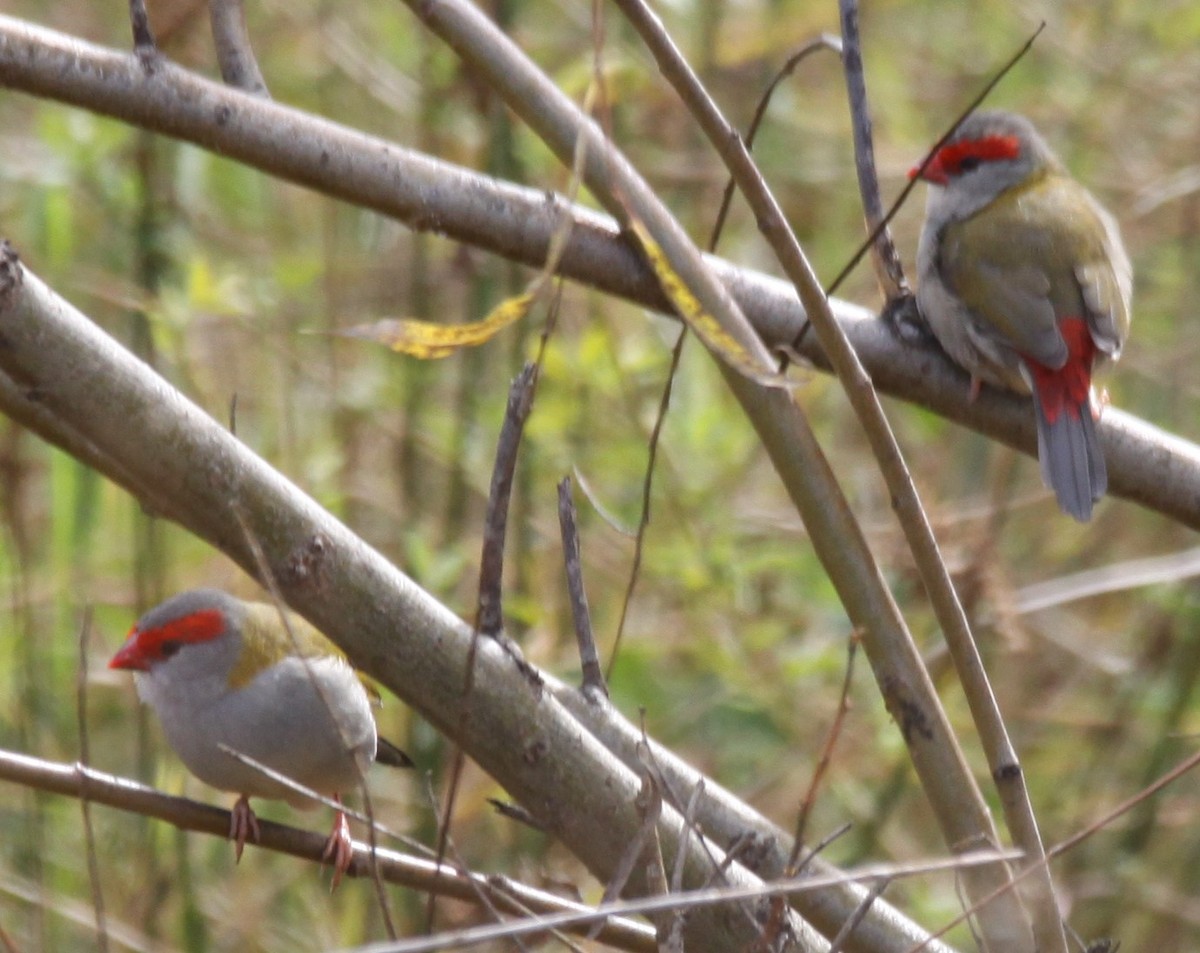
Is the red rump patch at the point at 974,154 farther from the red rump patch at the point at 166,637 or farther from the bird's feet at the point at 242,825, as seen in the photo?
the bird's feet at the point at 242,825

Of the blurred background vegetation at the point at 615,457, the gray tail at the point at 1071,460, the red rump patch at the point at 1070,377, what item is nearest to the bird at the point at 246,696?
the blurred background vegetation at the point at 615,457

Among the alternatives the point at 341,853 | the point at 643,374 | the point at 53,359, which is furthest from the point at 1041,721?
the point at 53,359

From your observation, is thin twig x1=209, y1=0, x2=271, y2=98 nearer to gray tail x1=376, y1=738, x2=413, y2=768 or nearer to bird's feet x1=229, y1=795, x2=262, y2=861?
bird's feet x1=229, y1=795, x2=262, y2=861

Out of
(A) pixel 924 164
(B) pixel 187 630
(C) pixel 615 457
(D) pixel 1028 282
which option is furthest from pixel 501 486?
(C) pixel 615 457

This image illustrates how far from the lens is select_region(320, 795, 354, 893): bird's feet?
2.78 metres

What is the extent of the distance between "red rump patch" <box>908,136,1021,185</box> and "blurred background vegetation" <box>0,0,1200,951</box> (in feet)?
1.45

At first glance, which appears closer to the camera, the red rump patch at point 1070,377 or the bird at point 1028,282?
the bird at point 1028,282

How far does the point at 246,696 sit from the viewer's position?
3.44 metres

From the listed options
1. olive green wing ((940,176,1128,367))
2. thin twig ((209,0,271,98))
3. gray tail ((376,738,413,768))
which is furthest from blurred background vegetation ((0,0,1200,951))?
thin twig ((209,0,271,98))

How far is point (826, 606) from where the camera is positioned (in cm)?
551

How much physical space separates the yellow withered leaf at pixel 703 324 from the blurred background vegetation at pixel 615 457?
2.37 metres

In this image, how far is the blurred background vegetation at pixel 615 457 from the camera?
207 inches

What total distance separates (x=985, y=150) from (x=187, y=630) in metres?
2.87

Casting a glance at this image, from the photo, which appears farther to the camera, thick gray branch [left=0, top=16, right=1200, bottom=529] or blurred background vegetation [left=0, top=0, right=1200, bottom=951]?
blurred background vegetation [left=0, top=0, right=1200, bottom=951]
